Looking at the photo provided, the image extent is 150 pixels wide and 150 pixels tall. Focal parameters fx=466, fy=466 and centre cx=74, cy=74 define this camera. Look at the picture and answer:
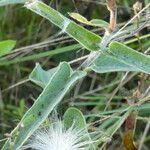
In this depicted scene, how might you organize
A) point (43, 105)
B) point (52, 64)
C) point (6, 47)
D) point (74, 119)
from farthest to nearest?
point (52, 64)
point (6, 47)
point (74, 119)
point (43, 105)

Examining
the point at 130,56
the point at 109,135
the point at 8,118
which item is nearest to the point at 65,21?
the point at 130,56

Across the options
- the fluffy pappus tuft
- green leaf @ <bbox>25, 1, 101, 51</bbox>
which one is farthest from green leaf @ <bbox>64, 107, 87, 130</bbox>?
green leaf @ <bbox>25, 1, 101, 51</bbox>

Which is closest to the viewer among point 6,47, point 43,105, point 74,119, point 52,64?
point 43,105

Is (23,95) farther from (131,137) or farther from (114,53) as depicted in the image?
(114,53)

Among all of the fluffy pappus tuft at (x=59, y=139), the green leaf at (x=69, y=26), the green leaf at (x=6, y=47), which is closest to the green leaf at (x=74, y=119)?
the fluffy pappus tuft at (x=59, y=139)

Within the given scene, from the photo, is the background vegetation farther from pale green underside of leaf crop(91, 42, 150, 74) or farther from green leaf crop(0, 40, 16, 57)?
pale green underside of leaf crop(91, 42, 150, 74)

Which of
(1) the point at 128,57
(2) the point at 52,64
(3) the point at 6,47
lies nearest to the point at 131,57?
(1) the point at 128,57

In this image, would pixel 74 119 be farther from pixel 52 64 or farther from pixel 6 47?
pixel 52 64
